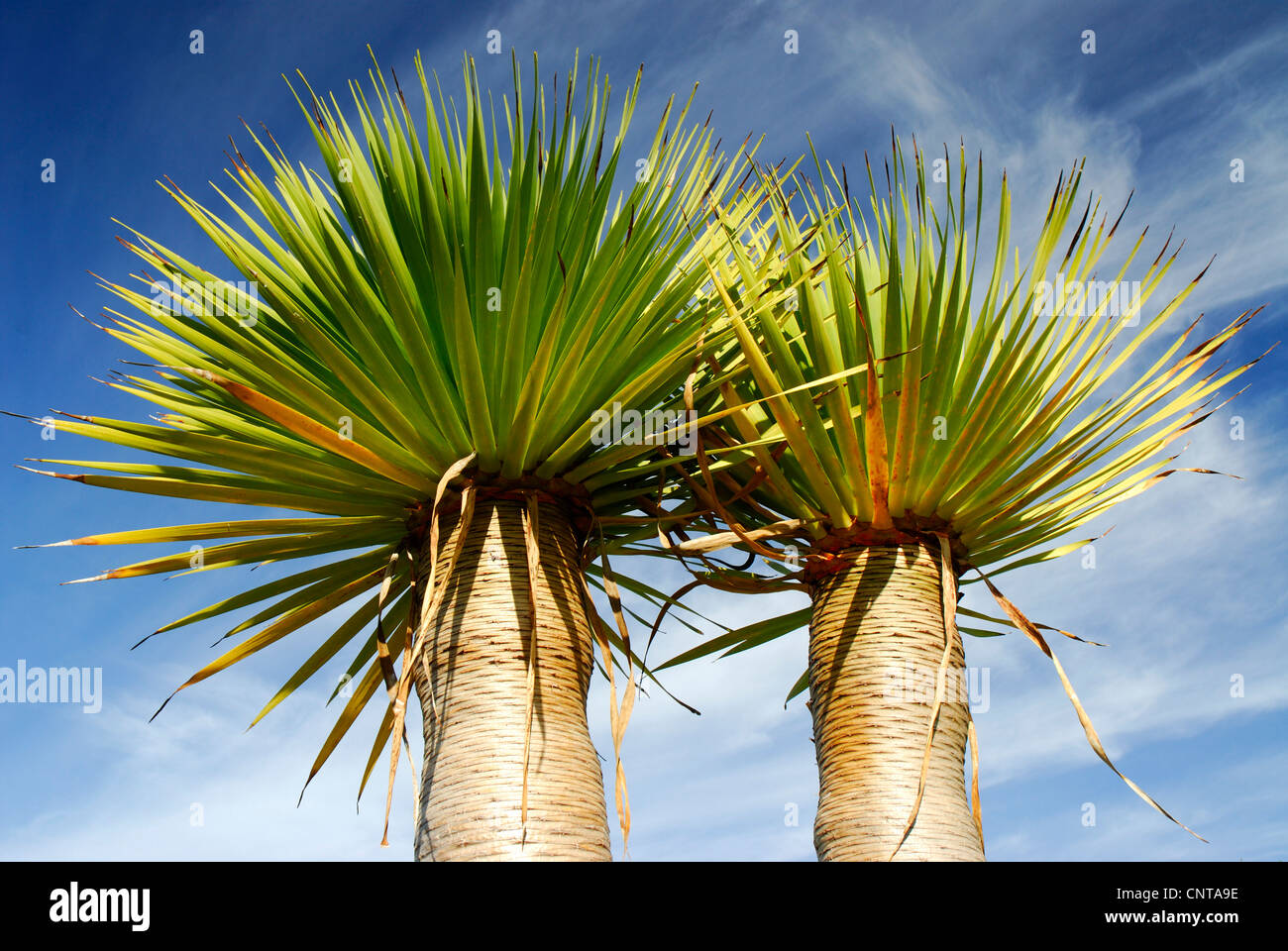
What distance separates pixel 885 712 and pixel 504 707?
48.3 inches

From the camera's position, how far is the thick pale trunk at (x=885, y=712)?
2998mm

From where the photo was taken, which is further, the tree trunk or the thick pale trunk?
the thick pale trunk

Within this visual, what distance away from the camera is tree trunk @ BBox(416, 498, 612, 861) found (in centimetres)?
262

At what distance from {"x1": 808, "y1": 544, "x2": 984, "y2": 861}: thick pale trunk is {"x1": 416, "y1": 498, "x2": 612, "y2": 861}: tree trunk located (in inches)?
32.1

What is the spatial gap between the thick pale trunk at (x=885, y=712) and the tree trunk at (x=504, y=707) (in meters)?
0.81

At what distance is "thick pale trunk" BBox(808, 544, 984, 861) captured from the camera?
300cm

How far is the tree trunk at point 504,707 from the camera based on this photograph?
262 cm

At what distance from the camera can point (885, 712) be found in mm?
3145

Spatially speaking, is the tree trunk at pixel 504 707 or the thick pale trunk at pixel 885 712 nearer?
the tree trunk at pixel 504 707

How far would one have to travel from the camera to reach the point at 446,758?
2.75 meters
